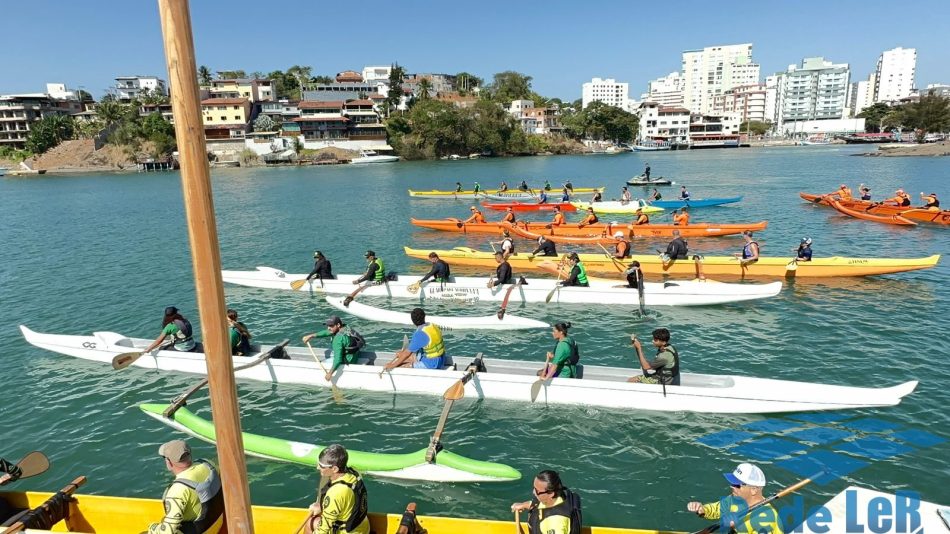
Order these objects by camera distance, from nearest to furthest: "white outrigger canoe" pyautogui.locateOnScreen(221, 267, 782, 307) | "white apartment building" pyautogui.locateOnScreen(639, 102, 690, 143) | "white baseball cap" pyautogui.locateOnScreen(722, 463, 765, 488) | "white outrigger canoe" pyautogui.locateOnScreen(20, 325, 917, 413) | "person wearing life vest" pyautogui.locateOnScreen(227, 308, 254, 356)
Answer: "white baseball cap" pyautogui.locateOnScreen(722, 463, 765, 488) < "white outrigger canoe" pyautogui.locateOnScreen(20, 325, 917, 413) < "person wearing life vest" pyautogui.locateOnScreen(227, 308, 254, 356) < "white outrigger canoe" pyautogui.locateOnScreen(221, 267, 782, 307) < "white apartment building" pyautogui.locateOnScreen(639, 102, 690, 143)

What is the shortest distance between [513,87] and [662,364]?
170916 mm

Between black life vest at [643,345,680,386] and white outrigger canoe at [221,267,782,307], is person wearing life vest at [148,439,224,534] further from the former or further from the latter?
white outrigger canoe at [221,267,782,307]

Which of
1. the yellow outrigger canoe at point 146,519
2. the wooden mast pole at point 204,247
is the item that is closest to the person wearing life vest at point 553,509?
the yellow outrigger canoe at point 146,519

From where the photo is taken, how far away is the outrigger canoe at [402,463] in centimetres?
852

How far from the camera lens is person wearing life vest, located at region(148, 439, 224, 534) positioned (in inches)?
225

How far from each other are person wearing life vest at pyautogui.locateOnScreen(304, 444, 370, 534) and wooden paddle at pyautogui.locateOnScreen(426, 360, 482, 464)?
2443 mm

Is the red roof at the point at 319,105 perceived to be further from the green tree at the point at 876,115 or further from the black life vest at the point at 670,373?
the green tree at the point at 876,115

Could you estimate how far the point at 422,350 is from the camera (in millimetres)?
11531

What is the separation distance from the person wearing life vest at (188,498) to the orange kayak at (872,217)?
36851 mm

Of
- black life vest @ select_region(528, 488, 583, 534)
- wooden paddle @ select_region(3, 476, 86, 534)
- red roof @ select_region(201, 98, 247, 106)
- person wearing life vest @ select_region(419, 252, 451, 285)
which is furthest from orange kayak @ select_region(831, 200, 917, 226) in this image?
red roof @ select_region(201, 98, 247, 106)

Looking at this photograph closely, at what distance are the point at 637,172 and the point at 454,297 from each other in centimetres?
6746

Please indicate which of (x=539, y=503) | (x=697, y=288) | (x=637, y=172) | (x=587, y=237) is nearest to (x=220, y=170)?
(x=637, y=172)

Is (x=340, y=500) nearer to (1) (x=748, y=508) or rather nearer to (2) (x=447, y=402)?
(2) (x=447, y=402)

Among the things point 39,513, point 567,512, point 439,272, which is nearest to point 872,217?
point 439,272
